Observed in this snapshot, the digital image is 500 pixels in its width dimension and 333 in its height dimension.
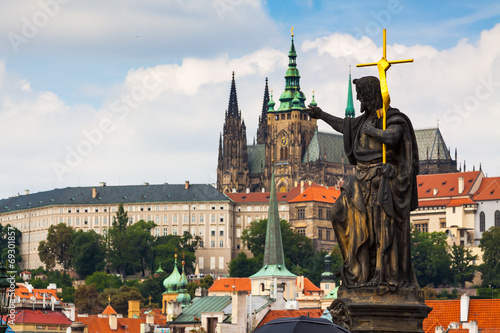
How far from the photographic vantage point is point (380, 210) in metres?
11.5

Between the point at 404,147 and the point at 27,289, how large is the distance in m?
124

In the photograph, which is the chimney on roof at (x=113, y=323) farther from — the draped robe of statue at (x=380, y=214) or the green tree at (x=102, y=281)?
the draped robe of statue at (x=380, y=214)

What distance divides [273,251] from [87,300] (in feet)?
138

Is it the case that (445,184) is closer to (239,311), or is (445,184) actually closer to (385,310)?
(239,311)

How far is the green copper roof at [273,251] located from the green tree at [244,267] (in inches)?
1812

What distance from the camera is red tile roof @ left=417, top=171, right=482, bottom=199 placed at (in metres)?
193

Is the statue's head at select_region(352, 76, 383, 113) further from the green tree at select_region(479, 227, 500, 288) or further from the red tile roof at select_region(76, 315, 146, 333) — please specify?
the green tree at select_region(479, 227, 500, 288)

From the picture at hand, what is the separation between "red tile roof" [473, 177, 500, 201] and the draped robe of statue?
17740 centimetres

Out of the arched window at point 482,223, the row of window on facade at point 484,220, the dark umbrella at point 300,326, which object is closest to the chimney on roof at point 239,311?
the dark umbrella at point 300,326

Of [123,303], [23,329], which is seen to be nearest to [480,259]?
[123,303]

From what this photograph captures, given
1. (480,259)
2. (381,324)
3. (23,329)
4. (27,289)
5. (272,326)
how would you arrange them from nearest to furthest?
1. (272,326)
2. (381,324)
3. (23,329)
4. (27,289)
5. (480,259)

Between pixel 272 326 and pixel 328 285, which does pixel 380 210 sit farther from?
pixel 328 285

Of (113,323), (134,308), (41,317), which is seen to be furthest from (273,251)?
(41,317)

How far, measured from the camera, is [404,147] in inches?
462
